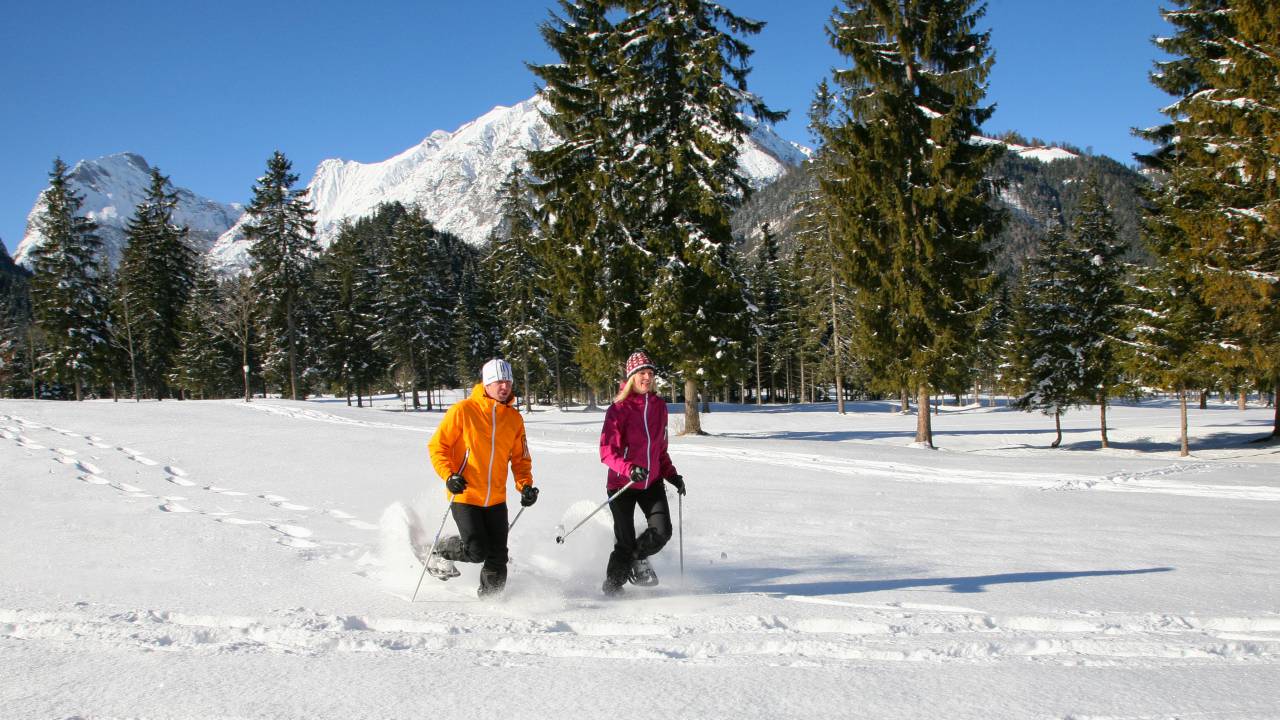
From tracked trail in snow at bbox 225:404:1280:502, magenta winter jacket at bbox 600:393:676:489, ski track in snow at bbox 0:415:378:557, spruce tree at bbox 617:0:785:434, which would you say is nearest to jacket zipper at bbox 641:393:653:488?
magenta winter jacket at bbox 600:393:676:489

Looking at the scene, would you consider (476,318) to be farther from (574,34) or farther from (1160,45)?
(1160,45)

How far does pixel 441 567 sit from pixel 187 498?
678 cm

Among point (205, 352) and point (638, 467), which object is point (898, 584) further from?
point (205, 352)

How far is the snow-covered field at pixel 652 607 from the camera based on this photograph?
3492 millimetres

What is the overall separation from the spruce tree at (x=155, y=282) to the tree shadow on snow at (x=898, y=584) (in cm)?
5320

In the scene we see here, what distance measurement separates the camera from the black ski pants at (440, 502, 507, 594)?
5.38 meters

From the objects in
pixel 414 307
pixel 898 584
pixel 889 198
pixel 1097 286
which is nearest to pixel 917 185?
pixel 889 198

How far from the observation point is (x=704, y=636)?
446cm

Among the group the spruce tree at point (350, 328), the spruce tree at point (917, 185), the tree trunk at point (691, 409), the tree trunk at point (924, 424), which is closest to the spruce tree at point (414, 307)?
the spruce tree at point (350, 328)

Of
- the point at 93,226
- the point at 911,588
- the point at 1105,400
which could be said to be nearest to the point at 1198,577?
the point at 911,588

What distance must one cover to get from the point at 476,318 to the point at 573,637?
60752 mm

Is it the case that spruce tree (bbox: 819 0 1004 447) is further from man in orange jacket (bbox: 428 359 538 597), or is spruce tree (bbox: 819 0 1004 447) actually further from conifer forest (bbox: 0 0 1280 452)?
man in orange jacket (bbox: 428 359 538 597)

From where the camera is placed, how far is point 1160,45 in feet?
74.5

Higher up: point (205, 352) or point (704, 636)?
point (205, 352)
